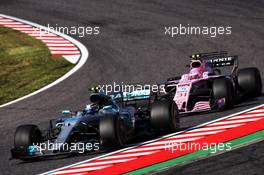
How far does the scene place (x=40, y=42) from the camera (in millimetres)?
28812

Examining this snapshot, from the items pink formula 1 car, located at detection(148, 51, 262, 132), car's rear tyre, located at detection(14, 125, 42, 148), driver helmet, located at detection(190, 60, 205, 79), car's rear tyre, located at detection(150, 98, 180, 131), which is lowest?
car's rear tyre, located at detection(14, 125, 42, 148)

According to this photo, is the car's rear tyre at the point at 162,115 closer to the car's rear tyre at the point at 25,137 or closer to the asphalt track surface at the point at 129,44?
the asphalt track surface at the point at 129,44

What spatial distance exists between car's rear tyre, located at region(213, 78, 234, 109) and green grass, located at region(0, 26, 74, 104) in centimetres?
732

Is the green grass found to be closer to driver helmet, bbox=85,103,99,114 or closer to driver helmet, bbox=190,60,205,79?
driver helmet, bbox=190,60,205,79

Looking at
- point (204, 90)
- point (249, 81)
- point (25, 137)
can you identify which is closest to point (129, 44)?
point (249, 81)

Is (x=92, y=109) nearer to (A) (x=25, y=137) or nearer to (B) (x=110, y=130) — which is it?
(B) (x=110, y=130)

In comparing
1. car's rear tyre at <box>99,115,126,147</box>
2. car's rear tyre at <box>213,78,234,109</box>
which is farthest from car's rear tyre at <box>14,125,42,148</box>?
car's rear tyre at <box>213,78,234,109</box>

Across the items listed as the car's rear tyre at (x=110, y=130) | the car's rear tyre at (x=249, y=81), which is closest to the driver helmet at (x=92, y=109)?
the car's rear tyre at (x=110, y=130)

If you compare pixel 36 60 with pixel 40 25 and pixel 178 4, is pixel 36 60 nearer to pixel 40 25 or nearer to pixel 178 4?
Answer: pixel 40 25

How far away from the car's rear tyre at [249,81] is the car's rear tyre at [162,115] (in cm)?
349

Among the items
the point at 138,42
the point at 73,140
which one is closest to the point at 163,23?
the point at 138,42

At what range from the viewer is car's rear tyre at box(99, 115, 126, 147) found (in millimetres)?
15758

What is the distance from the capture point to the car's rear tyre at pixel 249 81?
1947 centimetres

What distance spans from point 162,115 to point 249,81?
390 cm
